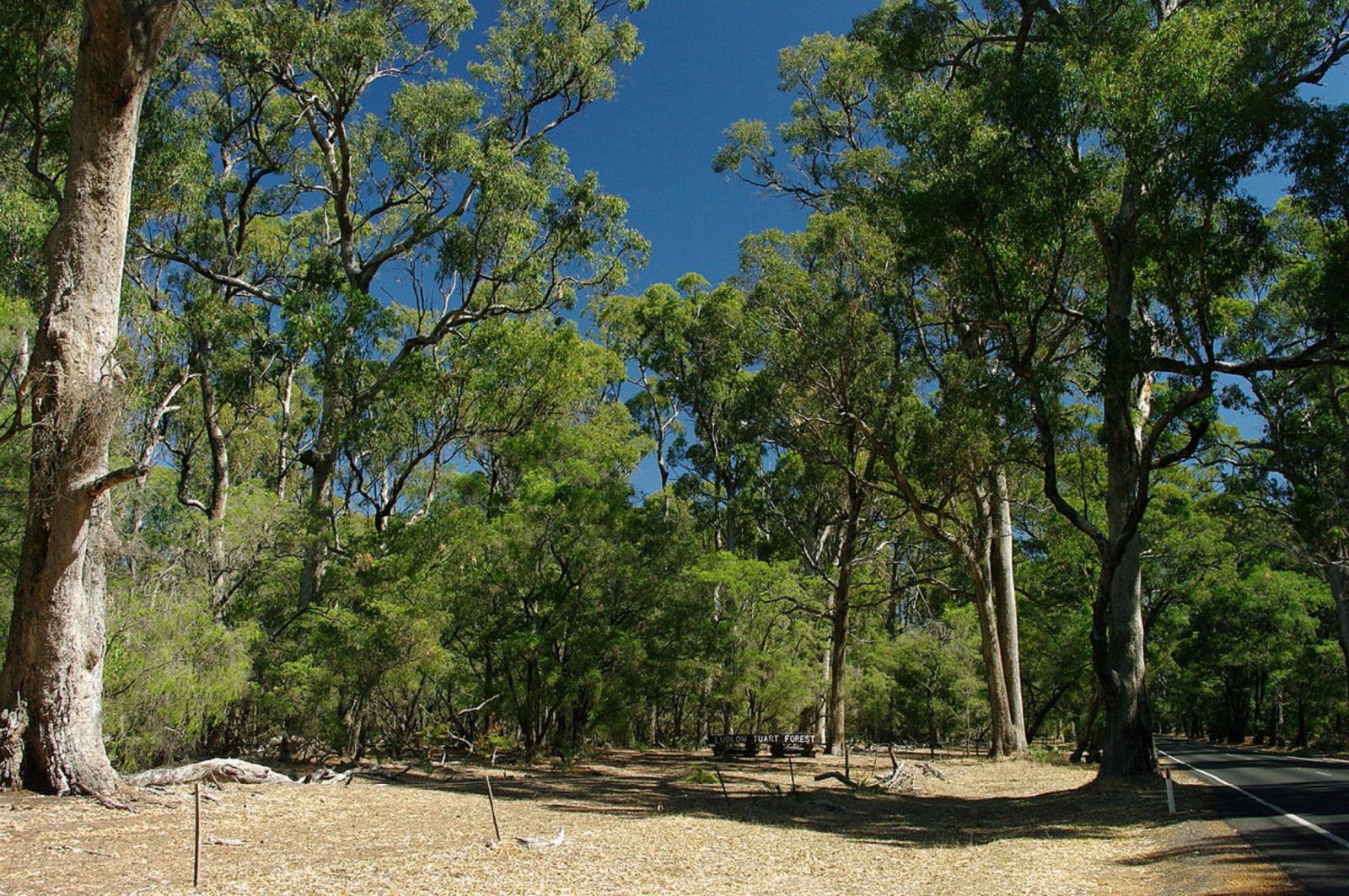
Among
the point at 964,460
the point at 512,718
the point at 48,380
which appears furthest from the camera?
the point at 512,718

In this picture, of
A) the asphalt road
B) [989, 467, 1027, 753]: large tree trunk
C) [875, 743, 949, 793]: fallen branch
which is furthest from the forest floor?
[989, 467, 1027, 753]: large tree trunk

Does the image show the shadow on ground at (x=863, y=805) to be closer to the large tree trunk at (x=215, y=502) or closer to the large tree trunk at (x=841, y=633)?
the large tree trunk at (x=215, y=502)

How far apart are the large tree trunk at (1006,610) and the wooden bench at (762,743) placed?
497 cm

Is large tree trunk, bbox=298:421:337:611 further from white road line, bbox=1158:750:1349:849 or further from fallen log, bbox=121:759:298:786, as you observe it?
white road line, bbox=1158:750:1349:849

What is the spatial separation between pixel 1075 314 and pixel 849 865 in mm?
9324

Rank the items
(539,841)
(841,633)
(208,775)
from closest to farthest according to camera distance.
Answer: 1. (539,841)
2. (208,775)
3. (841,633)

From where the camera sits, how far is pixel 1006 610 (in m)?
20.4

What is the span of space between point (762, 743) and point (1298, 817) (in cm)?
1414

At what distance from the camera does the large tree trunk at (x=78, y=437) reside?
8.66 metres

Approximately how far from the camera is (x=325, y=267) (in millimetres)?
19438

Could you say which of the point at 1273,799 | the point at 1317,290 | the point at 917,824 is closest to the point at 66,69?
the point at 917,824

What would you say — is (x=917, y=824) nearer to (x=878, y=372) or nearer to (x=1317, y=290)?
(x=1317, y=290)

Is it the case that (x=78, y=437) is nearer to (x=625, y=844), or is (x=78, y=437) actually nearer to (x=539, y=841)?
(x=539, y=841)

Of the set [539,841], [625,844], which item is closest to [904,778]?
[625,844]
